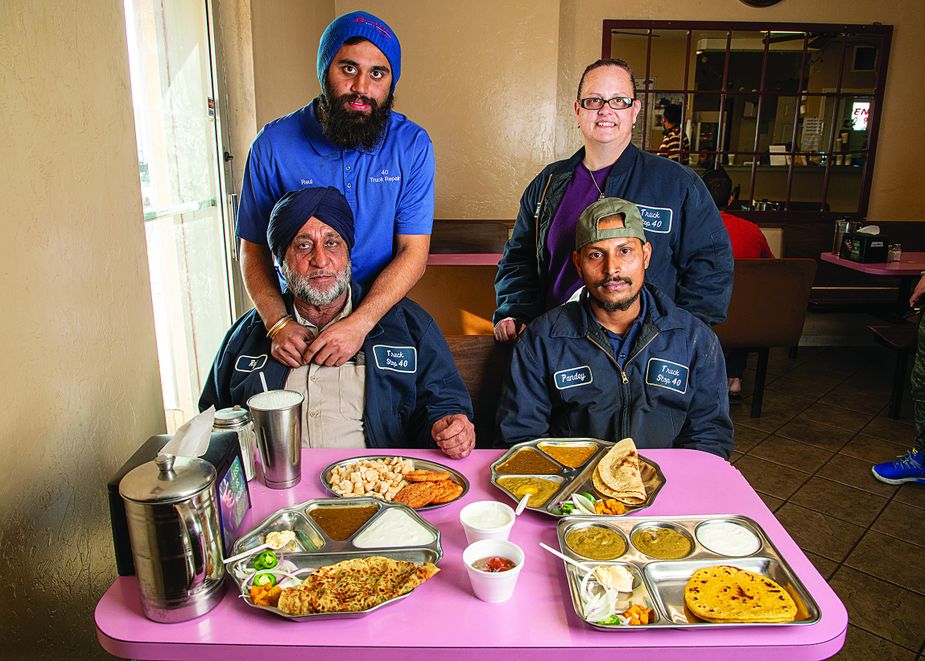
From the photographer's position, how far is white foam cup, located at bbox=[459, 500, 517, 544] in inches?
47.9

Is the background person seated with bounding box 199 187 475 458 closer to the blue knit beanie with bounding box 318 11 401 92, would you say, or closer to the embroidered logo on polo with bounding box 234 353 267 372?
the embroidered logo on polo with bounding box 234 353 267 372

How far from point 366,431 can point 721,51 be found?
5553mm

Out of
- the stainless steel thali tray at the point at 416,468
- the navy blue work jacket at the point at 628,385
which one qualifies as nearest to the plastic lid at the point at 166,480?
the stainless steel thali tray at the point at 416,468

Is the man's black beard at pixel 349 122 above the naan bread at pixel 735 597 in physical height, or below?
above

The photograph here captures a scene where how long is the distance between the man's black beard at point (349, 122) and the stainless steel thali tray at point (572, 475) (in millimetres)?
1098

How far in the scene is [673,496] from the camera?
144 cm

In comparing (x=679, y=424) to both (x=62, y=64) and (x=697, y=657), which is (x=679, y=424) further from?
(x=62, y=64)

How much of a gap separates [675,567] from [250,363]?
129cm

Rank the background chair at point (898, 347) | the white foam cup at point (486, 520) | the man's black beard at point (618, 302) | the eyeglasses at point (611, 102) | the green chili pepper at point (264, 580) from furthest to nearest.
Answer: the background chair at point (898, 347) < the eyeglasses at point (611, 102) < the man's black beard at point (618, 302) < the white foam cup at point (486, 520) < the green chili pepper at point (264, 580)

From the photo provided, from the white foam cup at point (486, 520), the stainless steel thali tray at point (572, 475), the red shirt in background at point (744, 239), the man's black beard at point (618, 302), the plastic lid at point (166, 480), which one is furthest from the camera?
the red shirt in background at point (744, 239)

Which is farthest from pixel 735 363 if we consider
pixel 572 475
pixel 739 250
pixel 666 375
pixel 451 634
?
pixel 451 634

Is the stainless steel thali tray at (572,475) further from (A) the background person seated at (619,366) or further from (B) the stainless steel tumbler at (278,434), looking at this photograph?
(B) the stainless steel tumbler at (278,434)

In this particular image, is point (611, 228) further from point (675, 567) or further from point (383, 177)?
point (675, 567)

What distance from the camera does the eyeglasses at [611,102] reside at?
2.26m
